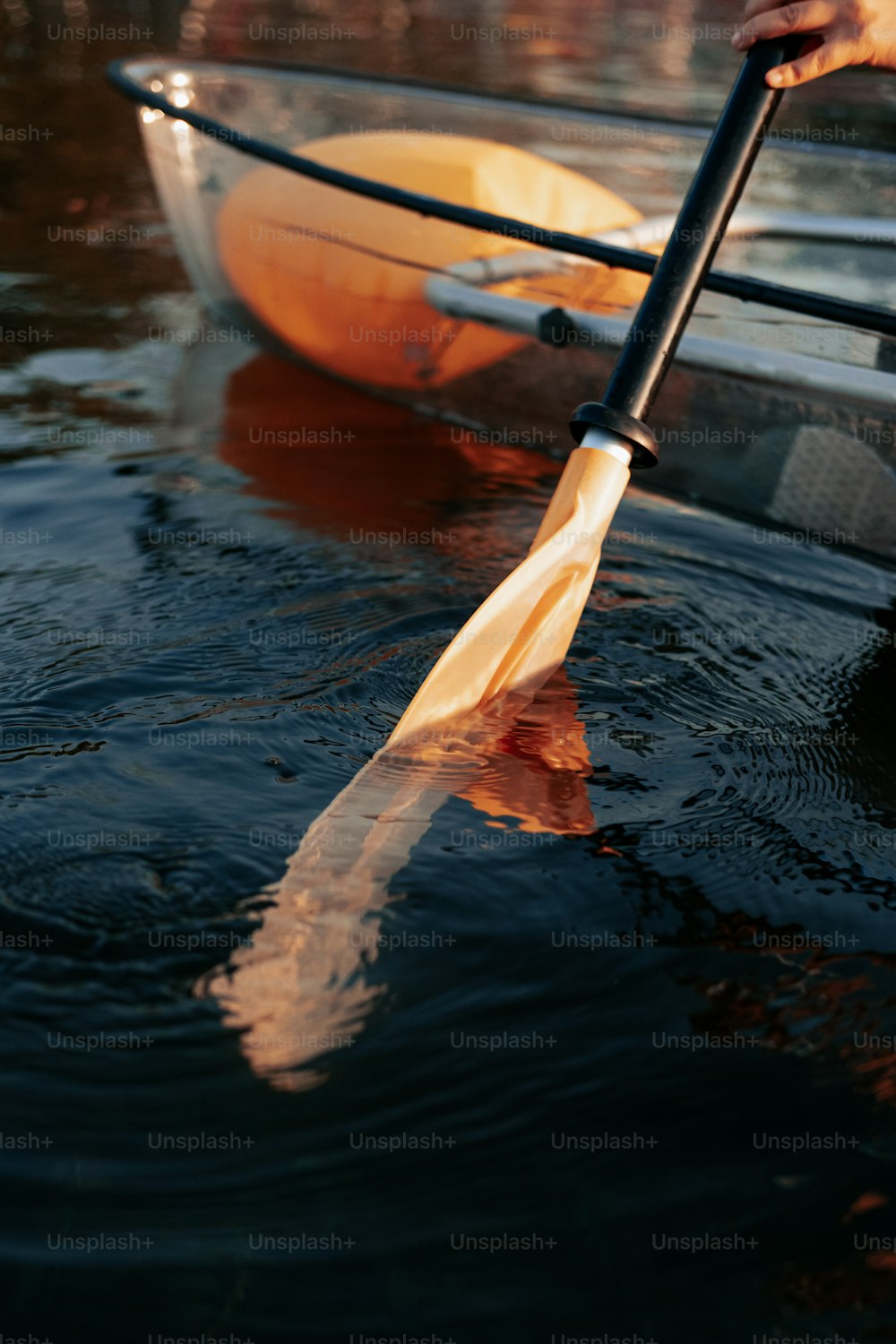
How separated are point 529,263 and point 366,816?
1937 mm

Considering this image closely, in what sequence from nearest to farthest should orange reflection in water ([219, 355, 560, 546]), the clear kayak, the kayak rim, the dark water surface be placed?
the dark water surface
the kayak rim
the clear kayak
orange reflection in water ([219, 355, 560, 546])

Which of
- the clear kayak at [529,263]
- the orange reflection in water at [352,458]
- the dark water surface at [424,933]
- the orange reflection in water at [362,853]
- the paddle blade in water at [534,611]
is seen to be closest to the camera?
the dark water surface at [424,933]

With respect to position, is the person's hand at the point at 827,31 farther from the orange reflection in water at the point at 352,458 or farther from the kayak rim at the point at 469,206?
the orange reflection in water at the point at 352,458

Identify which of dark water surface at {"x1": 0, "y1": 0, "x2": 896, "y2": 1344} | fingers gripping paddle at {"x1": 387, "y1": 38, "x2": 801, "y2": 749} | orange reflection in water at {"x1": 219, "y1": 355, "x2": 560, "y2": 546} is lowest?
dark water surface at {"x1": 0, "y1": 0, "x2": 896, "y2": 1344}

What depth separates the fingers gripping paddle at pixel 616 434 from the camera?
2.26m

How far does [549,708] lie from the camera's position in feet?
8.21

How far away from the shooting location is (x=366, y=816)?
212cm

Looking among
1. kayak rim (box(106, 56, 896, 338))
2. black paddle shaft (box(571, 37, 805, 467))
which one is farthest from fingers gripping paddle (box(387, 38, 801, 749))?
kayak rim (box(106, 56, 896, 338))

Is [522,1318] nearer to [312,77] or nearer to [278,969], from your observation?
[278,969]

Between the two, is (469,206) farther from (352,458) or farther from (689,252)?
(689,252)

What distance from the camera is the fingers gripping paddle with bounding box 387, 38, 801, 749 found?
2.26 metres

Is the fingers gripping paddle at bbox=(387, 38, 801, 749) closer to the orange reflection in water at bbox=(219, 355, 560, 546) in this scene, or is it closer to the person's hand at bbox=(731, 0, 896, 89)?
the person's hand at bbox=(731, 0, 896, 89)

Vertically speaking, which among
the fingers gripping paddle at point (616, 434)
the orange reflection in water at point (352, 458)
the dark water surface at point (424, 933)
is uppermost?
the fingers gripping paddle at point (616, 434)

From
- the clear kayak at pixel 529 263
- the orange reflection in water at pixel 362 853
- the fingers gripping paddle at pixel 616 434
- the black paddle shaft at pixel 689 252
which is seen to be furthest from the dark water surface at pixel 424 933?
the black paddle shaft at pixel 689 252
